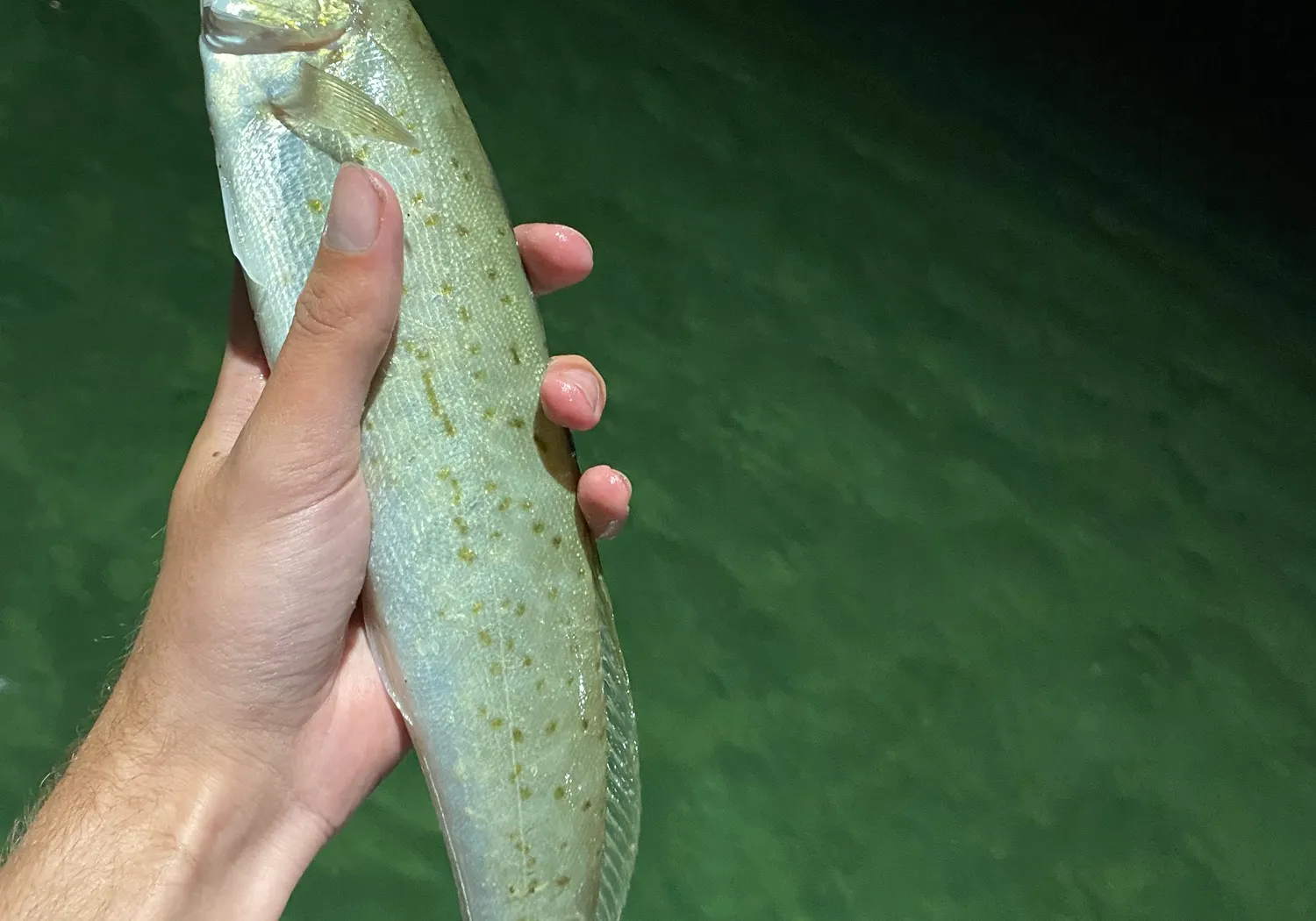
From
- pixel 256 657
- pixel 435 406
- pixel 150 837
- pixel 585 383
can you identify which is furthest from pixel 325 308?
pixel 150 837

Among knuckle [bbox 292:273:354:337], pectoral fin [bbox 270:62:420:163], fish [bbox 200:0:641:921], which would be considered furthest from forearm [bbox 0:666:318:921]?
pectoral fin [bbox 270:62:420:163]

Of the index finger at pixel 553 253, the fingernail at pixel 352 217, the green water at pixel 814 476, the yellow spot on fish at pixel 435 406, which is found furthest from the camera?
the green water at pixel 814 476

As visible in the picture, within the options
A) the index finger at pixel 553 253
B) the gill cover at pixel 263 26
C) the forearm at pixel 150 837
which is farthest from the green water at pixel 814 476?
the gill cover at pixel 263 26

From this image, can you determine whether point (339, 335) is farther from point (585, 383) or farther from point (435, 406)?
point (585, 383)

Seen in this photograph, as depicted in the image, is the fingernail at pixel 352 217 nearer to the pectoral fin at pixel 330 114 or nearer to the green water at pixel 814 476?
the pectoral fin at pixel 330 114

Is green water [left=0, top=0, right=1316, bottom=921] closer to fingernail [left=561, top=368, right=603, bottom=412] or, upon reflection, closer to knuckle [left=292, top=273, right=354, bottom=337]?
fingernail [left=561, top=368, right=603, bottom=412]

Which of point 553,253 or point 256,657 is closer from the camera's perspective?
point 256,657

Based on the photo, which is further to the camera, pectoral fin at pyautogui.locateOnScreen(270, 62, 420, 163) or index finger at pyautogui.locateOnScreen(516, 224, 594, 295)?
index finger at pyautogui.locateOnScreen(516, 224, 594, 295)
